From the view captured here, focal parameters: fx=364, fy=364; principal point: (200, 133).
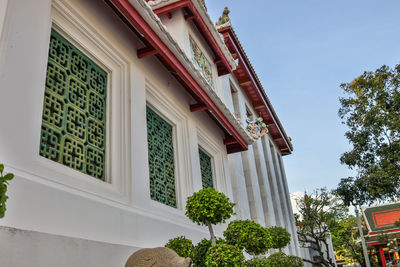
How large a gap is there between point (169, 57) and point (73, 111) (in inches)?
78.0

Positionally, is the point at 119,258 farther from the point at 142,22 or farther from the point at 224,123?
the point at 224,123

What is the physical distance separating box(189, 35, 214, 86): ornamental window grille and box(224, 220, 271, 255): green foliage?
16.7 ft

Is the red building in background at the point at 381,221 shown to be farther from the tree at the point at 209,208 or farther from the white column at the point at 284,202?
the tree at the point at 209,208

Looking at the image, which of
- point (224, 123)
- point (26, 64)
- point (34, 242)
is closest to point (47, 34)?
point (26, 64)

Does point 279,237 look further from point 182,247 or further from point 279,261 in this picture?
point 182,247

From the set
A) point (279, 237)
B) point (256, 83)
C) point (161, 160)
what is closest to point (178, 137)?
point (161, 160)

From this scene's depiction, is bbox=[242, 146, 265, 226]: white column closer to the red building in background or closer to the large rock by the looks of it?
the large rock

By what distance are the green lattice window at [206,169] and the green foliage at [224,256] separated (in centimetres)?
354

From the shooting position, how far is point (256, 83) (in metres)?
14.9

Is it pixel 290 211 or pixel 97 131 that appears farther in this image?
pixel 290 211

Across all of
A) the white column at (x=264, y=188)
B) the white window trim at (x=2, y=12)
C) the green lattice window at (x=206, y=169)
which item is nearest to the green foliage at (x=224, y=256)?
the white window trim at (x=2, y=12)

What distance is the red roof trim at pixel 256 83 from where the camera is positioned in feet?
42.1

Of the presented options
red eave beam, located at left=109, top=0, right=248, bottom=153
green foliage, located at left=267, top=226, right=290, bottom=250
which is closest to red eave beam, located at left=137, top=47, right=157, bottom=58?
red eave beam, located at left=109, top=0, right=248, bottom=153

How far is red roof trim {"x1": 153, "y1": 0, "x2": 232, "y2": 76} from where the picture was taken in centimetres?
848
